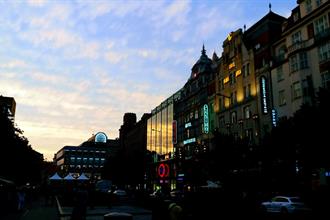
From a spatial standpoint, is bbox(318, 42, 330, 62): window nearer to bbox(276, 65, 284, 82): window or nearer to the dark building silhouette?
bbox(276, 65, 284, 82): window

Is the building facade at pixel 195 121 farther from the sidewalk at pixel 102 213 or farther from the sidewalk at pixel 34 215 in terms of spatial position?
the sidewalk at pixel 34 215

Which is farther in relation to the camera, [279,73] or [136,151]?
[136,151]

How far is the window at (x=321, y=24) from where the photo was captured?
39.9m

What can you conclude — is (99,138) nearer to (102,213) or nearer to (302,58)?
(302,58)

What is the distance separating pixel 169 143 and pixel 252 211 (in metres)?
73.5

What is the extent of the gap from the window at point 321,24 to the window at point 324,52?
68.7 inches

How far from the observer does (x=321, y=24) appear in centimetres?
4059

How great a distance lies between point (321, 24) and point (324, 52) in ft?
10.7

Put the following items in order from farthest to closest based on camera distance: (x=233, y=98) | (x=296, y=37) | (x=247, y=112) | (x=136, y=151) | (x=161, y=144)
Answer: (x=136, y=151) < (x=161, y=144) < (x=233, y=98) < (x=247, y=112) < (x=296, y=37)

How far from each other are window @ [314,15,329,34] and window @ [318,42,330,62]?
1.75m

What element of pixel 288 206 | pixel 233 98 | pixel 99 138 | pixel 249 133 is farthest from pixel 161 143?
pixel 99 138

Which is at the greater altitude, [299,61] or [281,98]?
[299,61]

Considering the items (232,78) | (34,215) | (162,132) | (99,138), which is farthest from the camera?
(99,138)

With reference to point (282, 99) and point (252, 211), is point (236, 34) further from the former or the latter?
point (252, 211)
